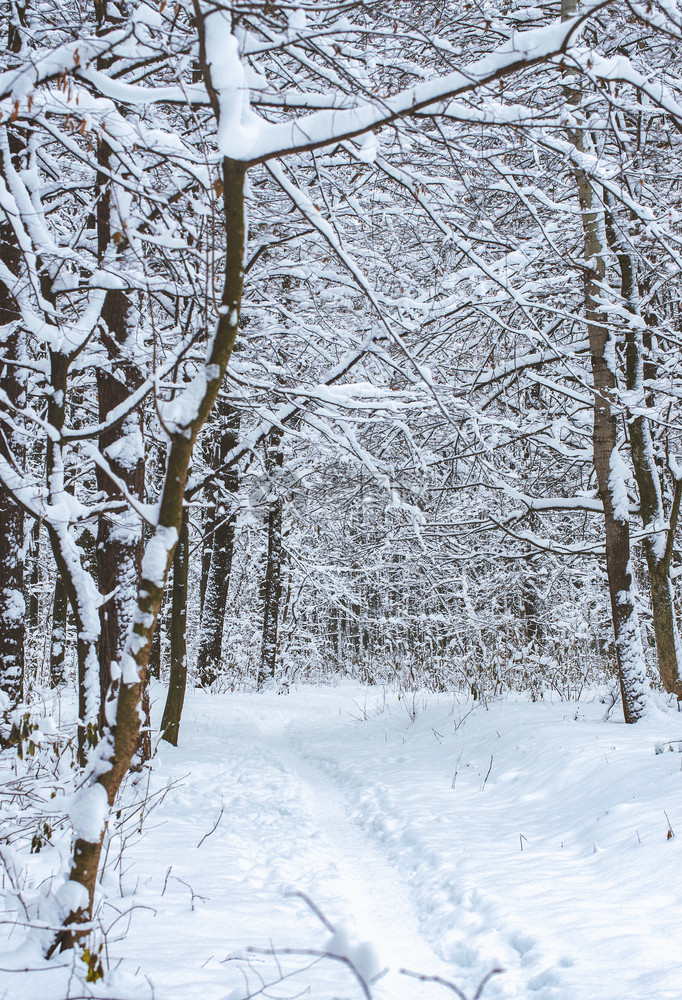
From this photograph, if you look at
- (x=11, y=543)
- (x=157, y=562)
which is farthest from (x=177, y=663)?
(x=157, y=562)

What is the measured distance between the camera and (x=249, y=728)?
10.2m

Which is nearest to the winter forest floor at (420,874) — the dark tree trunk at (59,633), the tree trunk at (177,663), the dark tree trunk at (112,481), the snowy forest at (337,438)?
the snowy forest at (337,438)

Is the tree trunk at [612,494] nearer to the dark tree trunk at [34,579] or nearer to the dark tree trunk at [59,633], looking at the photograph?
the dark tree trunk at [59,633]

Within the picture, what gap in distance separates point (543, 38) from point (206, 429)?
31.6 feet

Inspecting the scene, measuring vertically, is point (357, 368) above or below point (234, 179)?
above

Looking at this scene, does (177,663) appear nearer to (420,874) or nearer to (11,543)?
(11,543)

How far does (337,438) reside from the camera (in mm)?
5938

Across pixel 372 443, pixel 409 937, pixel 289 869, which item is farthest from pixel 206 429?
pixel 409 937

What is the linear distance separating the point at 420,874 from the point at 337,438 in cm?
343

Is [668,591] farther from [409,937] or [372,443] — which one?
[409,937]

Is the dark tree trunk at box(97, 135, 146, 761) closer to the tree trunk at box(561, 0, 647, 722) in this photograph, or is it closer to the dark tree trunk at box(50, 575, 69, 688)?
the tree trunk at box(561, 0, 647, 722)

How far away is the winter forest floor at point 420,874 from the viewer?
253 centimetres

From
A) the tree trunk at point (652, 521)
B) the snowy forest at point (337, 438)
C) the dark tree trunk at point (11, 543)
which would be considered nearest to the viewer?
the snowy forest at point (337, 438)

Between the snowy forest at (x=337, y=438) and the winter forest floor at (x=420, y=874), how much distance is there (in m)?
0.02
